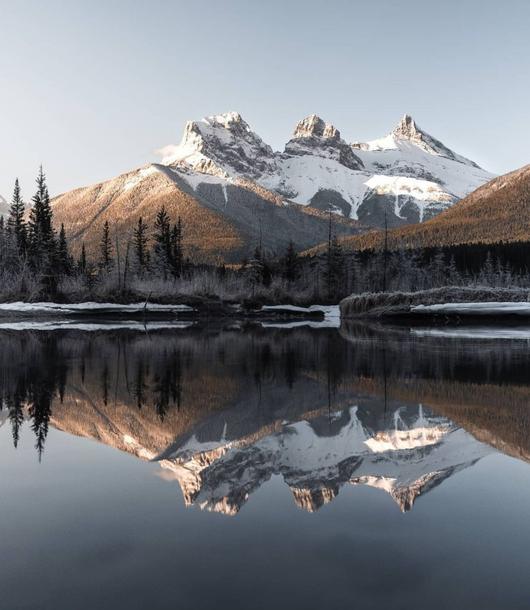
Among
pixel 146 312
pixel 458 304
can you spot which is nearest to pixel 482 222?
pixel 146 312

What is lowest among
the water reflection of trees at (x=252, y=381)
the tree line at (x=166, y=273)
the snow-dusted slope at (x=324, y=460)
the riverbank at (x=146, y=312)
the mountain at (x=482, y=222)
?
the snow-dusted slope at (x=324, y=460)

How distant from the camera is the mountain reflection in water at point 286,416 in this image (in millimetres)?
3986

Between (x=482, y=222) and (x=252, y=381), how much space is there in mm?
146219

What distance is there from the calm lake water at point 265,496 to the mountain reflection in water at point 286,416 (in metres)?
0.03

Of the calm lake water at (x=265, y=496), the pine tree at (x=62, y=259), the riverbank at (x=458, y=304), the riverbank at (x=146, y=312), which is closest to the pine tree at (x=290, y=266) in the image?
the pine tree at (x=62, y=259)

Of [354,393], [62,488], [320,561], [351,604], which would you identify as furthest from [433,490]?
[354,393]

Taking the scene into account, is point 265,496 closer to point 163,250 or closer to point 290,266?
point 163,250

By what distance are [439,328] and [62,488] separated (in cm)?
2131

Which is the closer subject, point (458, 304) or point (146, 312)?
point (458, 304)

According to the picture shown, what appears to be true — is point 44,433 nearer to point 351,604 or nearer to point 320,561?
point 320,561

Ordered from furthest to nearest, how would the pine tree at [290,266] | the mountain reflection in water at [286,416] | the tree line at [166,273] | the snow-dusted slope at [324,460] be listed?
the pine tree at [290,266]
the tree line at [166,273]
the mountain reflection in water at [286,416]
the snow-dusted slope at [324,460]

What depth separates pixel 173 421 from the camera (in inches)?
217

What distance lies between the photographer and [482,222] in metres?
143

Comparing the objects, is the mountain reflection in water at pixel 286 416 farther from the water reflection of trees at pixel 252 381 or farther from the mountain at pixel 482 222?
the mountain at pixel 482 222
